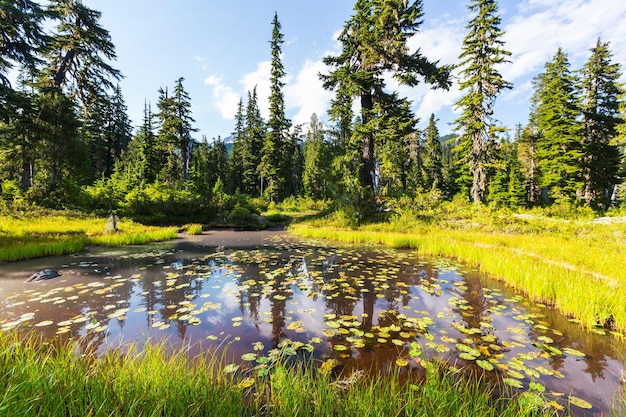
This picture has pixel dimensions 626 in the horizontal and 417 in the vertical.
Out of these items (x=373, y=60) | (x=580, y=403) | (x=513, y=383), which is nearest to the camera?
(x=580, y=403)

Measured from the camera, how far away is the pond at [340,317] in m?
3.37

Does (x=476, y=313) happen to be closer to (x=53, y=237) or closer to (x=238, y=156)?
(x=53, y=237)

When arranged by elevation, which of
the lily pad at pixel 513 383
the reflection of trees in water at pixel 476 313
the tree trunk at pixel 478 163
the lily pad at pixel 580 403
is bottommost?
the reflection of trees in water at pixel 476 313

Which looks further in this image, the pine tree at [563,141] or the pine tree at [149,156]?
the pine tree at [149,156]

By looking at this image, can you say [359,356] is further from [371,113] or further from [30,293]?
A: [371,113]

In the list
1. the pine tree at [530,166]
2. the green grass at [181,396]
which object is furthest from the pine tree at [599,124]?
the green grass at [181,396]

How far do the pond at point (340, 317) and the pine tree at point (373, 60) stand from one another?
40.3 ft

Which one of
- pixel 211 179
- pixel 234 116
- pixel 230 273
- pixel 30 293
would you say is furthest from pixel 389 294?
pixel 234 116

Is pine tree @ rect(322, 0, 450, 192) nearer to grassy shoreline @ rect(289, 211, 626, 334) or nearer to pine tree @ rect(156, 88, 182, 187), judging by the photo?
grassy shoreline @ rect(289, 211, 626, 334)

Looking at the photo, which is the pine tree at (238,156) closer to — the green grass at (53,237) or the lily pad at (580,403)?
the green grass at (53,237)

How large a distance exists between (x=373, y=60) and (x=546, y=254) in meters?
14.8

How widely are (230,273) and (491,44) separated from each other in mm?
23349

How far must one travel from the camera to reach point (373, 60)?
17.8 m

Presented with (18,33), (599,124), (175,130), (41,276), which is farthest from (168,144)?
(599,124)
